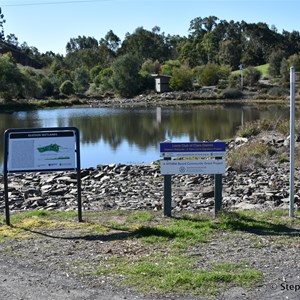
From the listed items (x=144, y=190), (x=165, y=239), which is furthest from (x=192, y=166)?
(x=144, y=190)

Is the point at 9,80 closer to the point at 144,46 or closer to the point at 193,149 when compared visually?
the point at 144,46

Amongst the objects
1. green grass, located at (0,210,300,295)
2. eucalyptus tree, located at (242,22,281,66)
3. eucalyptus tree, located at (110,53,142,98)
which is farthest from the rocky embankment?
eucalyptus tree, located at (242,22,281,66)

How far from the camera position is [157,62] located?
11369 cm

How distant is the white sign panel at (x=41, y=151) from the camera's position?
29.1 feet

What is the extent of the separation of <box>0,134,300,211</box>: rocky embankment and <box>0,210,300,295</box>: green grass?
1.81m

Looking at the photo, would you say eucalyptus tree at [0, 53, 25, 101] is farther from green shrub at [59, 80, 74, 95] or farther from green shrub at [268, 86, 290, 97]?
green shrub at [268, 86, 290, 97]

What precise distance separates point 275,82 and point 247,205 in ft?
263

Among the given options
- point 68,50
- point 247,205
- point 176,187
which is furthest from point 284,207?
point 68,50

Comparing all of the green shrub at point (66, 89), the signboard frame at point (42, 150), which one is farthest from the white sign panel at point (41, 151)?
the green shrub at point (66, 89)

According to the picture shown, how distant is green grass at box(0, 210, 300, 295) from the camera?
5801 millimetres

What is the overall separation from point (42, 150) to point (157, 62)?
349 feet

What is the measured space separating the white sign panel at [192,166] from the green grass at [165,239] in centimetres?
75

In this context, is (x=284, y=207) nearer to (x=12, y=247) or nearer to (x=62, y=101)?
(x=12, y=247)

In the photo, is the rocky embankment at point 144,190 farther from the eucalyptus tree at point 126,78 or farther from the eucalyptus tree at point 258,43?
the eucalyptus tree at point 258,43
